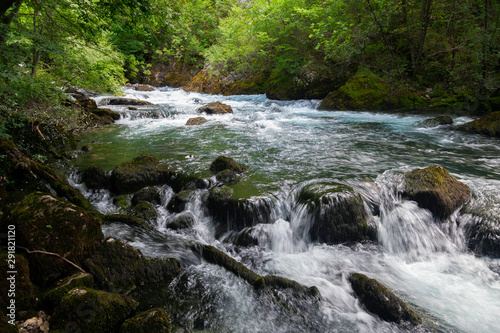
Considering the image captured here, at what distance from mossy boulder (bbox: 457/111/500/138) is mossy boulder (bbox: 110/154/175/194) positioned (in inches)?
432

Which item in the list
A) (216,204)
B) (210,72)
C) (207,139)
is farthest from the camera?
(210,72)

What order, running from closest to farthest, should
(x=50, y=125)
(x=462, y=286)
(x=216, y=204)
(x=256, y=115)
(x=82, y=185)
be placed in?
(x=462, y=286) < (x=216, y=204) < (x=82, y=185) < (x=50, y=125) < (x=256, y=115)

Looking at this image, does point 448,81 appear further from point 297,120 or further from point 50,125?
point 50,125

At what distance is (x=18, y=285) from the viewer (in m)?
2.36

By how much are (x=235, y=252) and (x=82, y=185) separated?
4351 millimetres

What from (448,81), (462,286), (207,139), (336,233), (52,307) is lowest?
(462,286)

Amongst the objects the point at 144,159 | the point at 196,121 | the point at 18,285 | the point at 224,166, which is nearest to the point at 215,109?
the point at 196,121

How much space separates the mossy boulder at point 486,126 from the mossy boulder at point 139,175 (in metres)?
11.0

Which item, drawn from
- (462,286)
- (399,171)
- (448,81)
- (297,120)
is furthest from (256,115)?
(462,286)

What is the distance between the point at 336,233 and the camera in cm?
454

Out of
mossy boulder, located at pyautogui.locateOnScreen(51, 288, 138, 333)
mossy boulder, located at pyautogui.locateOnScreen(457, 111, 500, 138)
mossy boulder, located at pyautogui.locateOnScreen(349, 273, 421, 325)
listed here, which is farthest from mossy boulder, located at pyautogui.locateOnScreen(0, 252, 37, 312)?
mossy boulder, located at pyautogui.locateOnScreen(457, 111, 500, 138)

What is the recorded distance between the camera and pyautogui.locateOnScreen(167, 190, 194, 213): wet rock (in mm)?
5311

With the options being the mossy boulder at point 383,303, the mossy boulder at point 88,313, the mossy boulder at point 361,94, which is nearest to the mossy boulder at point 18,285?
the mossy boulder at point 88,313

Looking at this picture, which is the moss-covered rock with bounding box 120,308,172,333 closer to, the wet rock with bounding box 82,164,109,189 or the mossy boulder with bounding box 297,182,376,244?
the mossy boulder with bounding box 297,182,376,244
